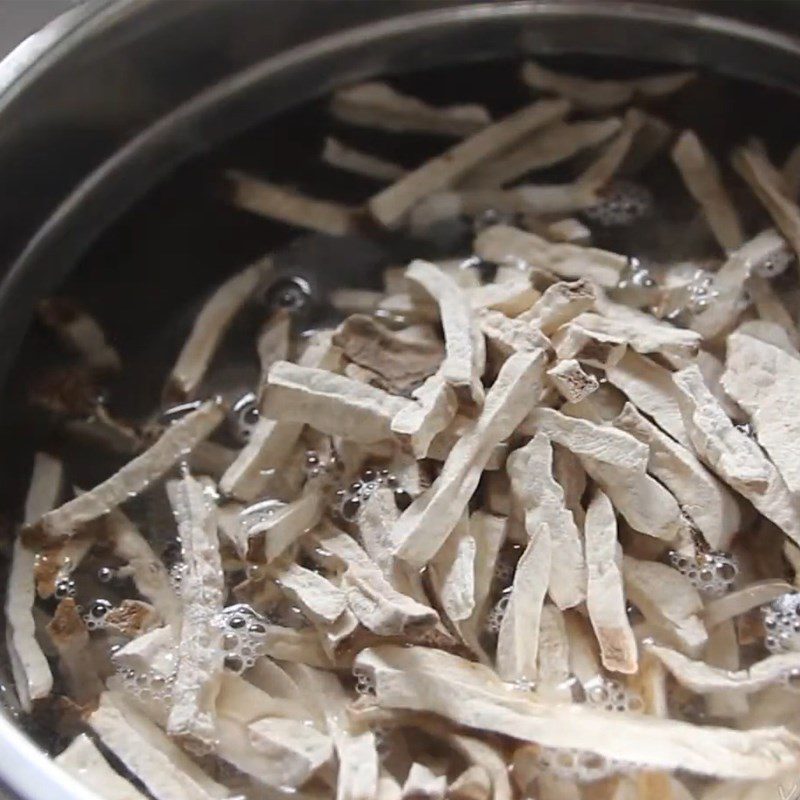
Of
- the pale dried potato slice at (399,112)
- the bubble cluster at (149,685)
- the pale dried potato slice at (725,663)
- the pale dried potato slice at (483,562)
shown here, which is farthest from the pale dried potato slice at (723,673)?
the pale dried potato slice at (399,112)

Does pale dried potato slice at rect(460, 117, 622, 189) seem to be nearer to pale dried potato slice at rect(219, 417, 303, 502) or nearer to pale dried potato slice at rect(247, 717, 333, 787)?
pale dried potato slice at rect(219, 417, 303, 502)

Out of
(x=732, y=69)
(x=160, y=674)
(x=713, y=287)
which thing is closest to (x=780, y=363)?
(x=713, y=287)

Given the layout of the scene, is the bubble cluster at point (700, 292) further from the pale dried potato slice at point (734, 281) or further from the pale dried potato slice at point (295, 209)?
the pale dried potato slice at point (295, 209)

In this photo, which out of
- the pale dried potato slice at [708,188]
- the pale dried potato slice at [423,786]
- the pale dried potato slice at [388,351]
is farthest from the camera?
the pale dried potato slice at [708,188]

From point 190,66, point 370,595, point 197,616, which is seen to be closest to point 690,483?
point 370,595

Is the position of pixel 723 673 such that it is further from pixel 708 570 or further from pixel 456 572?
pixel 456 572

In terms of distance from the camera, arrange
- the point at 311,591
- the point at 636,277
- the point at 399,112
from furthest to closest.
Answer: the point at 399,112 < the point at 636,277 < the point at 311,591
